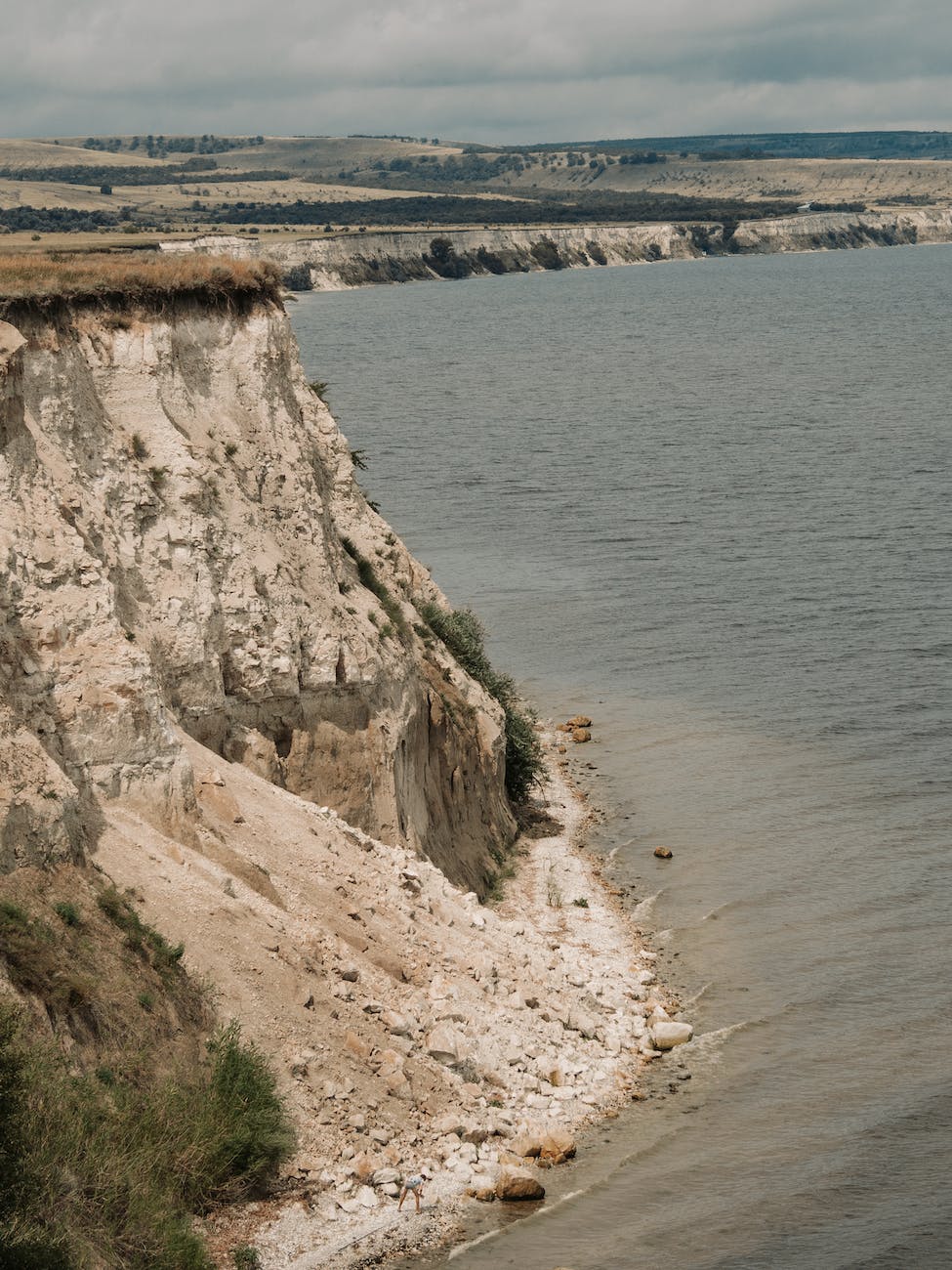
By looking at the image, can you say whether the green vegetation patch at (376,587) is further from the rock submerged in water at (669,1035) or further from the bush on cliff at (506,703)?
the rock submerged in water at (669,1035)

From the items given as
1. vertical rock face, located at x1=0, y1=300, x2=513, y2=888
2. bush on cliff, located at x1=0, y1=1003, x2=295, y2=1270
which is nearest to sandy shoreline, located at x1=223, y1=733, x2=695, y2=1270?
bush on cliff, located at x1=0, y1=1003, x2=295, y2=1270

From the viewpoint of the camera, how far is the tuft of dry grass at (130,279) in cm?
2375

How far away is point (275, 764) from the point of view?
2559cm

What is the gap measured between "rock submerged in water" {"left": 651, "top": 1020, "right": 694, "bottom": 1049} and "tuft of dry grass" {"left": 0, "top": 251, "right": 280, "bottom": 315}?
523 inches

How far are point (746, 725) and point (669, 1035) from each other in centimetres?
1565

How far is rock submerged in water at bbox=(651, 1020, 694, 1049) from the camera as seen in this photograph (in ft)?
79.9

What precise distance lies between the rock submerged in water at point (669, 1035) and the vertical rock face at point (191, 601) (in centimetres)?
510

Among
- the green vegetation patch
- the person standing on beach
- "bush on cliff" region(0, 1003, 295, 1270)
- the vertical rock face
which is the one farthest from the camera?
the green vegetation patch

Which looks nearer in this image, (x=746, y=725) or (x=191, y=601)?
(x=191, y=601)

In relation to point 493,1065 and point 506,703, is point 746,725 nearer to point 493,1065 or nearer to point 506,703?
point 506,703

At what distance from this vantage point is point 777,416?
275 ft

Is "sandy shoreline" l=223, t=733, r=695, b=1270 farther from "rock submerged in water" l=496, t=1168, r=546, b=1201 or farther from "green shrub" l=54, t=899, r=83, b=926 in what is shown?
"green shrub" l=54, t=899, r=83, b=926

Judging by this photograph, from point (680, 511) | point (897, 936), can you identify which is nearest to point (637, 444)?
point (680, 511)

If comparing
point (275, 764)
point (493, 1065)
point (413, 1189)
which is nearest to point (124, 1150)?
point (413, 1189)
